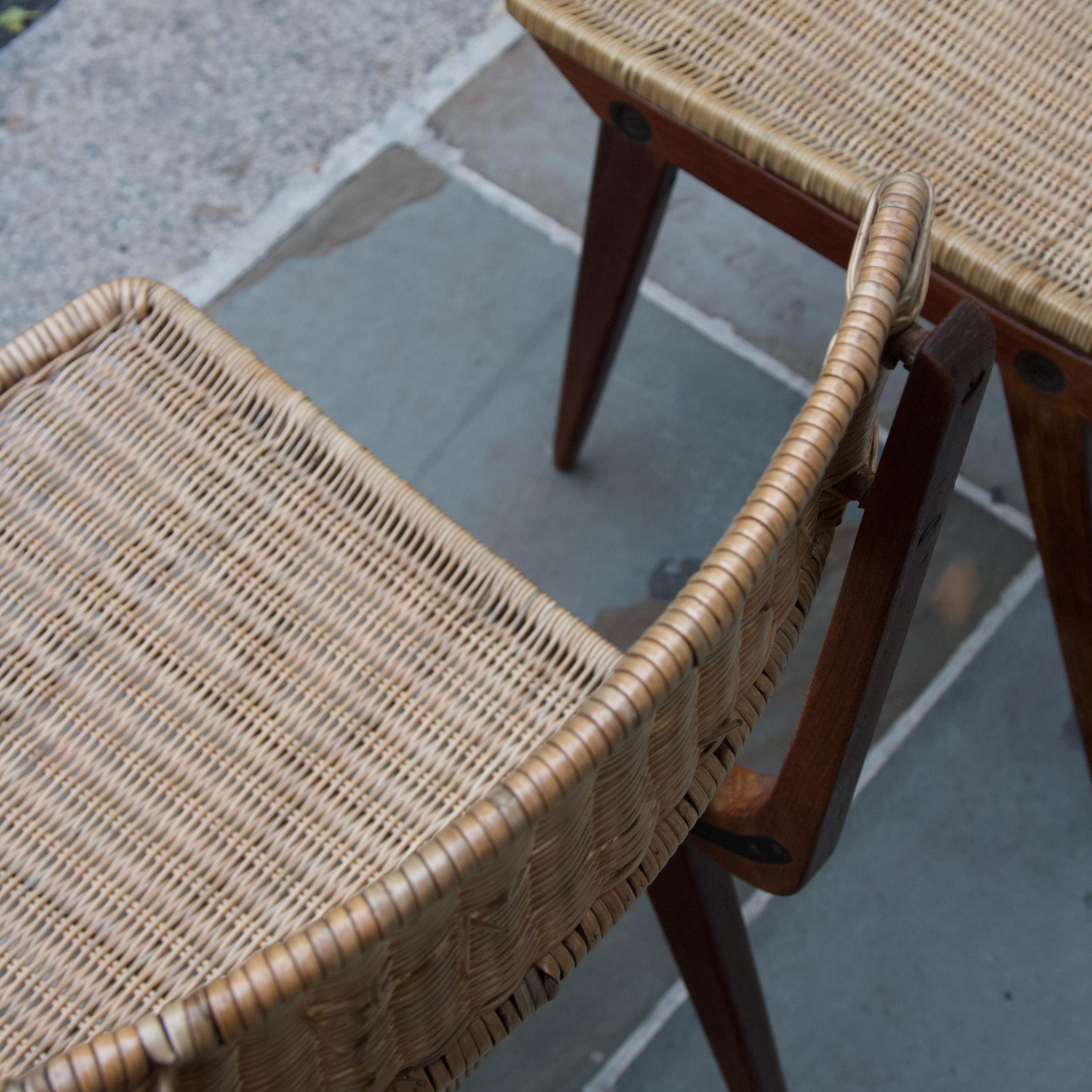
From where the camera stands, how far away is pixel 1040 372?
717 mm

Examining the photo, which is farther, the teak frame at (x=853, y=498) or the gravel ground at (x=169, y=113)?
the gravel ground at (x=169, y=113)

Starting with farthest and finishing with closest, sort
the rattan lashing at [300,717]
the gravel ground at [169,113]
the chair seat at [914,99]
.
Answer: the gravel ground at [169,113] → the chair seat at [914,99] → the rattan lashing at [300,717]

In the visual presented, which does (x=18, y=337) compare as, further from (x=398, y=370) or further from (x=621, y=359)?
(x=621, y=359)

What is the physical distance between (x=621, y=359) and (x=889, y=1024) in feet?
2.41

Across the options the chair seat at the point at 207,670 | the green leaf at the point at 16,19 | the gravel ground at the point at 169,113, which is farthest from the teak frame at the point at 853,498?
the green leaf at the point at 16,19

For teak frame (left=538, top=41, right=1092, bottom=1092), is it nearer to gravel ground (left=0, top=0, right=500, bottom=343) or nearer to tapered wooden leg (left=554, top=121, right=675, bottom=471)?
tapered wooden leg (left=554, top=121, right=675, bottom=471)

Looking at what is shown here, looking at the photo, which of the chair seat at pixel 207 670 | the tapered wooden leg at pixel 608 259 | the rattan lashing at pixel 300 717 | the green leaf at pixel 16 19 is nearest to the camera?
the rattan lashing at pixel 300 717

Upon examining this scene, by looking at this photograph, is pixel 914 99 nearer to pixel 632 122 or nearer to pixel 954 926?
pixel 632 122

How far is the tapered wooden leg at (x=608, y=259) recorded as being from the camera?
3.00ft

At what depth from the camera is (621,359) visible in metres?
1.31

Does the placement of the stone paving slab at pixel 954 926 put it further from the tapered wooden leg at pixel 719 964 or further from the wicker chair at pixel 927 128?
the wicker chair at pixel 927 128

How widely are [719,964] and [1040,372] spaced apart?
16.8 inches

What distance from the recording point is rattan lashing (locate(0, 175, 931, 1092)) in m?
0.36

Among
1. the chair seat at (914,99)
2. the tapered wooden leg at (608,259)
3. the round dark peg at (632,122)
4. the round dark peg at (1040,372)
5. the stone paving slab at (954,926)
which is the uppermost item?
the chair seat at (914,99)
